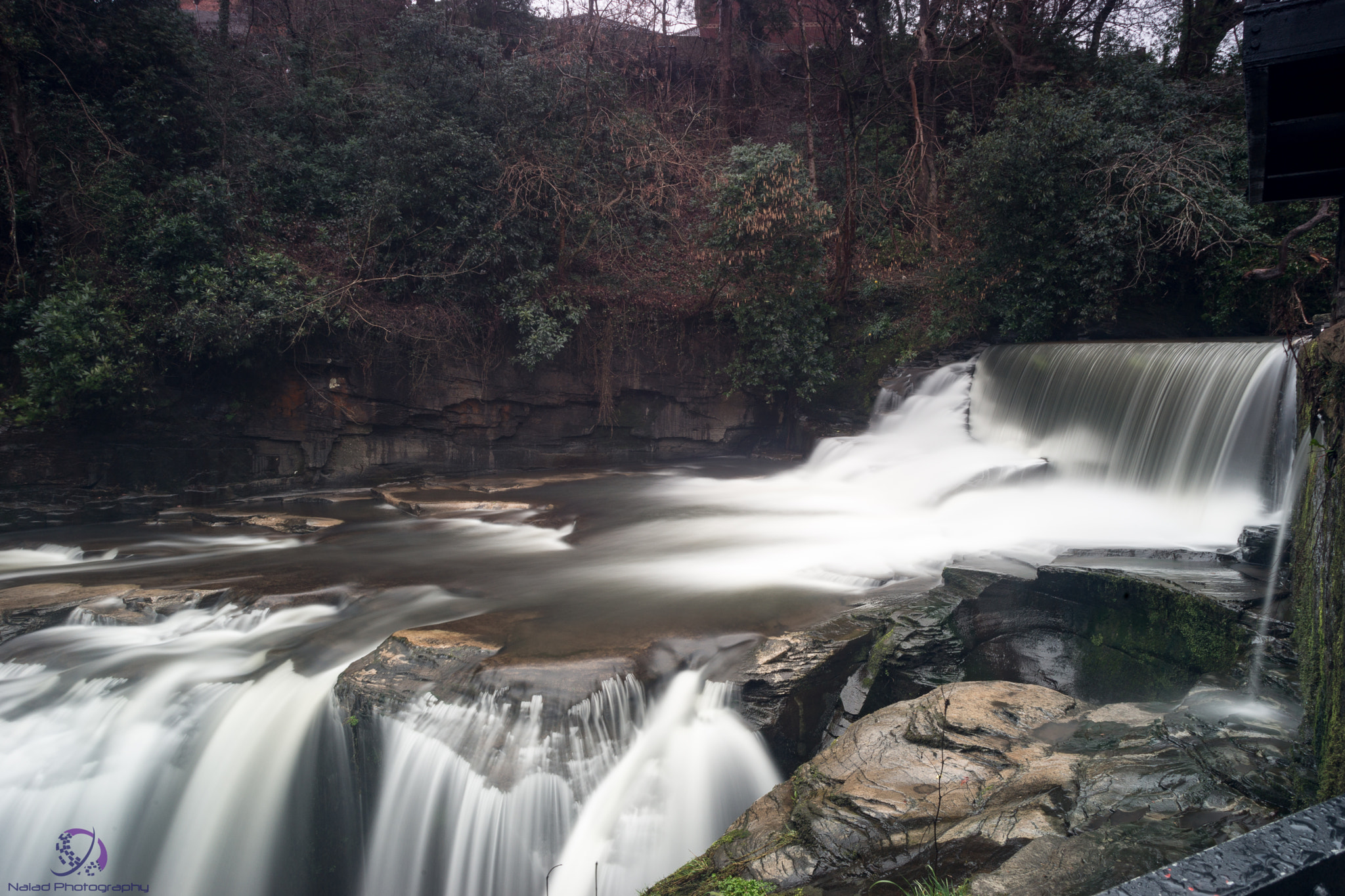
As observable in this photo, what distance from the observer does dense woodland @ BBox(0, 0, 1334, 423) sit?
10.7 metres

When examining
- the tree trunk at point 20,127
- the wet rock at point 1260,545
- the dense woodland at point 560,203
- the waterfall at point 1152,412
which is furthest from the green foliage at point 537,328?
the wet rock at point 1260,545

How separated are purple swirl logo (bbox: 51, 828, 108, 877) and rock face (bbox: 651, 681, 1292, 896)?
3.48m

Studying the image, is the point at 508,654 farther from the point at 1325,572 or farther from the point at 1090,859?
the point at 1325,572

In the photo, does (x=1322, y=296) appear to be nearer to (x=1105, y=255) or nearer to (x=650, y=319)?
(x=1105, y=255)

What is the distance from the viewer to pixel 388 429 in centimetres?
1276

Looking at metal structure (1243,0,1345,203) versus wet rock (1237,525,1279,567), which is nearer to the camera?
metal structure (1243,0,1345,203)

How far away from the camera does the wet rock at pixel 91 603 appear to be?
19.6 feet

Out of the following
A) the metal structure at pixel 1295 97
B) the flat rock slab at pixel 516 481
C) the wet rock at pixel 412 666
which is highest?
the metal structure at pixel 1295 97

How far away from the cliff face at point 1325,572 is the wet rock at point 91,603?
24.2ft

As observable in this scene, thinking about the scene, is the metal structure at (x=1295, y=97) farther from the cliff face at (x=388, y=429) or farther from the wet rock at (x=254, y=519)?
the cliff face at (x=388, y=429)

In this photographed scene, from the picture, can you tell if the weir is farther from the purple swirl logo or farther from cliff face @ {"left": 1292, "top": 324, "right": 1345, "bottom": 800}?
cliff face @ {"left": 1292, "top": 324, "right": 1345, "bottom": 800}

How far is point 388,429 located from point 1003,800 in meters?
11.5

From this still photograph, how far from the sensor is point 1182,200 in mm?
10570

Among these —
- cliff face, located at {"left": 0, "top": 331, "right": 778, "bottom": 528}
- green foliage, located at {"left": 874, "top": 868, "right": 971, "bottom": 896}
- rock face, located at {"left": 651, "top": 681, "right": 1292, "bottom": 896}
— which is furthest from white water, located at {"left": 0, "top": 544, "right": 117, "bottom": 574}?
green foliage, located at {"left": 874, "top": 868, "right": 971, "bottom": 896}
